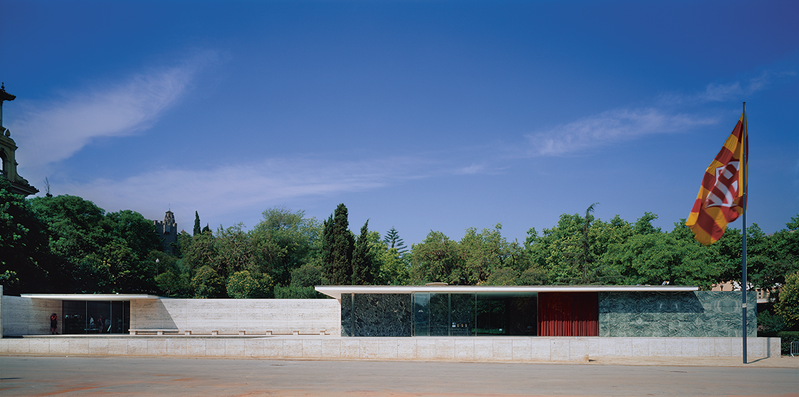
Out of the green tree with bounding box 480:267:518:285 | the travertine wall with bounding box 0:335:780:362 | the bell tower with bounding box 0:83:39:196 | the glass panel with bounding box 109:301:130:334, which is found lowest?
the glass panel with bounding box 109:301:130:334

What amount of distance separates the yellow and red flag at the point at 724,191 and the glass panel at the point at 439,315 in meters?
11.9

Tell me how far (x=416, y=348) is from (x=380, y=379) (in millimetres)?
7771

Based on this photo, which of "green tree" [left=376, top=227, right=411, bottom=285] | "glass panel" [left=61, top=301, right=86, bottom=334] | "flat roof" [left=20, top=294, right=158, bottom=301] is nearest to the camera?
"flat roof" [left=20, top=294, right=158, bottom=301]

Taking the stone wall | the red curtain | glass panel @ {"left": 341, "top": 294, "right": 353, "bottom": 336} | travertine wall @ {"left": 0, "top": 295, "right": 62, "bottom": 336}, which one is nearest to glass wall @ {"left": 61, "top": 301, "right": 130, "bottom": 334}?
travertine wall @ {"left": 0, "top": 295, "right": 62, "bottom": 336}

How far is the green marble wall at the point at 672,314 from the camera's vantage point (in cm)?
2716

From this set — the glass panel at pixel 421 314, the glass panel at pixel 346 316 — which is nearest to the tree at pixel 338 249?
the glass panel at pixel 346 316

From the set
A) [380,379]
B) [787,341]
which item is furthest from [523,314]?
[380,379]

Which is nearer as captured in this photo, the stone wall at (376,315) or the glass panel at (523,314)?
the glass panel at (523,314)

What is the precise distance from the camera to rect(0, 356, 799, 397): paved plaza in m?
12.8

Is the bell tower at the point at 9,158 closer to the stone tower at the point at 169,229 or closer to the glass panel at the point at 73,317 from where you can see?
the glass panel at the point at 73,317

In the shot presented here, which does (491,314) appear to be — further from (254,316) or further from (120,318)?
(120,318)

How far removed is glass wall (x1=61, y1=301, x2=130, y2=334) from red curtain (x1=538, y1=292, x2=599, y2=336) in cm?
2800

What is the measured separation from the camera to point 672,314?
90.1 ft

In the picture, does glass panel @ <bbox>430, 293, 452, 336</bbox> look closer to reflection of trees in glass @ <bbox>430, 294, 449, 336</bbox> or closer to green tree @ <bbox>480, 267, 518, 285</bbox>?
reflection of trees in glass @ <bbox>430, 294, 449, 336</bbox>
